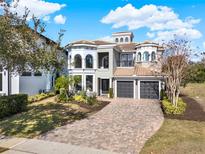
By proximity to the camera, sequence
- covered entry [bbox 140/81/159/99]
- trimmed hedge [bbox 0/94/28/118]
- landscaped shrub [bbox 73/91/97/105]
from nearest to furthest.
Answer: trimmed hedge [bbox 0/94/28/118] < landscaped shrub [bbox 73/91/97/105] < covered entry [bbox 140/81/159/99]

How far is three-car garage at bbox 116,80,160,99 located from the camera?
25.5 metres

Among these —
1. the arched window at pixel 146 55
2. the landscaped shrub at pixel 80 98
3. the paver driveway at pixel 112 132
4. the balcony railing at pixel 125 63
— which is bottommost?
the paver driveway at pixel 112 132

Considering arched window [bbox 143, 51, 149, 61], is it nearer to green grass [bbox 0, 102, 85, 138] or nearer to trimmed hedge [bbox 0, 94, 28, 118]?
green grass [bbox 0, 102, 85, 138]

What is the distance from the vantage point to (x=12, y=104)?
50.0ft

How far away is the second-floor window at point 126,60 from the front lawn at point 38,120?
13.5 metres

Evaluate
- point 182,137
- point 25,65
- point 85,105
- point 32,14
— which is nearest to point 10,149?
point 25,65

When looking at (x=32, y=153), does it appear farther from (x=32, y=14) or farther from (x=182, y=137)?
(x=182, y=137)

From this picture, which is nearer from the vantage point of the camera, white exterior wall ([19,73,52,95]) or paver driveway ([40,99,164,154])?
paver driveway ([40,99,164,154])

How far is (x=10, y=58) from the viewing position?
8664mm

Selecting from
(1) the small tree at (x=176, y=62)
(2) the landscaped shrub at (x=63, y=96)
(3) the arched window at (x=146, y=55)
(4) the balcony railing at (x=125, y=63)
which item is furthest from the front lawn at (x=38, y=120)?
(3) the arched window at (x=146, y=55)

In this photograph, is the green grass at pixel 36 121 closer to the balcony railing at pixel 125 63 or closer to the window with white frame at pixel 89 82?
the window with white frame at pixel 89 82

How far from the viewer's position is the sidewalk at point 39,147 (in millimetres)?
8156

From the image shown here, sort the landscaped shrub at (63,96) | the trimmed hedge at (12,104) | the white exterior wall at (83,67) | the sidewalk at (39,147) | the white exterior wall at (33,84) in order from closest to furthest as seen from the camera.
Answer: the sidewalk at (39,147) < the trimmed hedge at (12,104) < the landscaped shrub at (63,96) < the white exterior wall at (33,84) < the white exterior wall at (83,67)

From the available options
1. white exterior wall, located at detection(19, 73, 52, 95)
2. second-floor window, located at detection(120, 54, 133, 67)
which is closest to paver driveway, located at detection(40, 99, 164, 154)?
white exterior wall, located at detection(19, 73, 52, 95)
